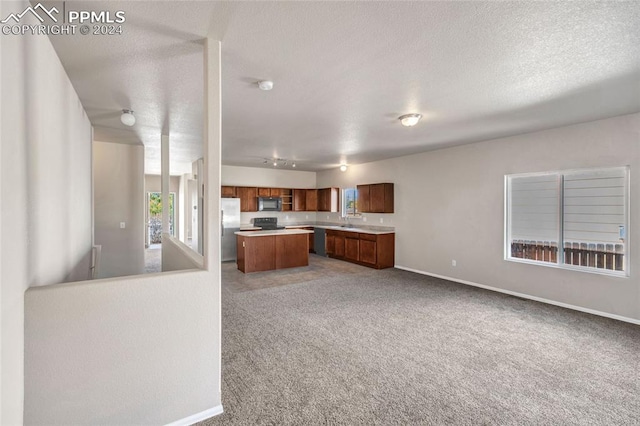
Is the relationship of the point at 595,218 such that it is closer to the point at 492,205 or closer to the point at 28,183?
the point at 492,205

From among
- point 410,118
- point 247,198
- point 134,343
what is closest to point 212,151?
point 134,343

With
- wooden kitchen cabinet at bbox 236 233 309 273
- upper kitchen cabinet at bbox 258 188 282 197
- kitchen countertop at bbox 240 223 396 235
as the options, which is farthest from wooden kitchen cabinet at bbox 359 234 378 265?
upper kitchen cabinet at bbox 258 188 282 197

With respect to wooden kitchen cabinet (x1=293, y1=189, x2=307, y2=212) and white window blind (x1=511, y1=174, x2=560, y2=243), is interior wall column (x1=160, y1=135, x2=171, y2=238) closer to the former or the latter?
wooden kitchen cabinet (x1=293, y1=189, x2=307, y2=212)

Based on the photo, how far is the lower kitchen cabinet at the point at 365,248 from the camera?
6801 mm

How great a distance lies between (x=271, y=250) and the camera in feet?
21.8

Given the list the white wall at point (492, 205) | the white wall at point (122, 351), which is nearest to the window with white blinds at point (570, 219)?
the white wall at point (492, 205)

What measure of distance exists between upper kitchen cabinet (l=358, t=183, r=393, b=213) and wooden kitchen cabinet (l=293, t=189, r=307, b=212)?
83.1 inches

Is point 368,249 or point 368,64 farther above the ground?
point 368,64

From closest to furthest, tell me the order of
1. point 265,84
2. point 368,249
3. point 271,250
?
point 265,84
point 271,250
point 368,249

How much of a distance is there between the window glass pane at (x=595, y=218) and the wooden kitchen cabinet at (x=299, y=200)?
648cm

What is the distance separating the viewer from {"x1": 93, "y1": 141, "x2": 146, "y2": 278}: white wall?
5.26 metres

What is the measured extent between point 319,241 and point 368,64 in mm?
6807

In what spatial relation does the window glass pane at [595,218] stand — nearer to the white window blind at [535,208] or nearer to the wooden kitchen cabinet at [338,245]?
→ the white window blind at [535,208]

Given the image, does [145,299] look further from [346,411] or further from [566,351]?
[566,351]
